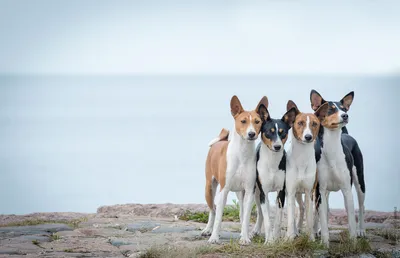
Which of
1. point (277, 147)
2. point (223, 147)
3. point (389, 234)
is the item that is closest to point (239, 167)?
point (223, 147)

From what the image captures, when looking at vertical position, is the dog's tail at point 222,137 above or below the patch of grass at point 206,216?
above

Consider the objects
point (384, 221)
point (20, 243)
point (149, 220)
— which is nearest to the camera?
point (20, 243)

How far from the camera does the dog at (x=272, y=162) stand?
854 centimetres

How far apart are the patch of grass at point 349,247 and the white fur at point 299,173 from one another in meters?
0.36

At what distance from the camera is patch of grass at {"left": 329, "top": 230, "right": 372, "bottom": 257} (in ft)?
28.3

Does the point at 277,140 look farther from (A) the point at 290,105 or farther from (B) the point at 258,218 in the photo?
(B) the point at 258,218

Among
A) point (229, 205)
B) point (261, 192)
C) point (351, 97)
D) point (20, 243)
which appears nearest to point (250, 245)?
point (261, 192)

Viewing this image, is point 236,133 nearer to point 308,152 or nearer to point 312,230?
point 308,152

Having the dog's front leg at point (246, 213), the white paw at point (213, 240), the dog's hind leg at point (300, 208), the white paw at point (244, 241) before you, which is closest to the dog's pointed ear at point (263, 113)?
the dog's front leg at point (246, 213)

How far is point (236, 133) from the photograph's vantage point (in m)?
8.91

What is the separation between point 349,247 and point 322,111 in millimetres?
1649

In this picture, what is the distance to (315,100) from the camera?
907cm

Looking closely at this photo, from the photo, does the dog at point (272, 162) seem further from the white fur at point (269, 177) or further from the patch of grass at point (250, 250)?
the patch of grass at point (250, 250)

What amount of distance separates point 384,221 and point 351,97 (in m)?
3.65
